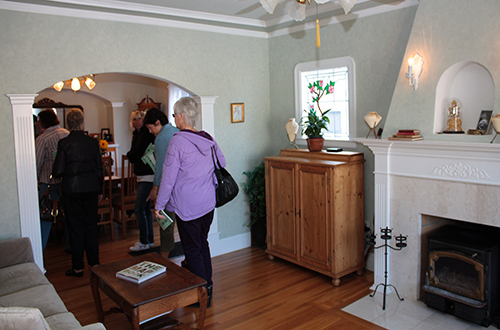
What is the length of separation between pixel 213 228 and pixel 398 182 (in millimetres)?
2176

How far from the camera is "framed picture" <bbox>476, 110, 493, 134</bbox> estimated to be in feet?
10.4

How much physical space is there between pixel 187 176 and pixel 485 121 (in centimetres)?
226

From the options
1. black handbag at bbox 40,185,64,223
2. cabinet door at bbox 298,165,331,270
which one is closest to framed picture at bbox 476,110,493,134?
cabinet door at bbox 298,165,331,270

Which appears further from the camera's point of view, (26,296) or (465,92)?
(465,92)

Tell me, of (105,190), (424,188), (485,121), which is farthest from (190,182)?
(105,190)

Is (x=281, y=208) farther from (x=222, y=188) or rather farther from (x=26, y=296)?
(x=26, y=296)

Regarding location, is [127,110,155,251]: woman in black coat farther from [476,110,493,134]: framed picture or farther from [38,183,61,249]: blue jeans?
[476,110,493,134]: framed picture

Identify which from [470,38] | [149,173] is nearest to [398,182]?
[470,38]

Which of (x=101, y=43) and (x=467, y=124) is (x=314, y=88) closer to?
(x=467, y=124)

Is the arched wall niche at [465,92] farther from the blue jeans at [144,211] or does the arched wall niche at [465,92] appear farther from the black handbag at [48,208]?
the black handbag at [48,208]

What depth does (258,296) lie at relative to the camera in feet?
12.3

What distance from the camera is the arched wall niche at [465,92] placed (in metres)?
3.27

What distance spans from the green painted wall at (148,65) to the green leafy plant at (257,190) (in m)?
0.13

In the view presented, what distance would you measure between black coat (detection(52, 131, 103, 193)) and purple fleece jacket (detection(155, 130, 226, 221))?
→ 1.09 meters
